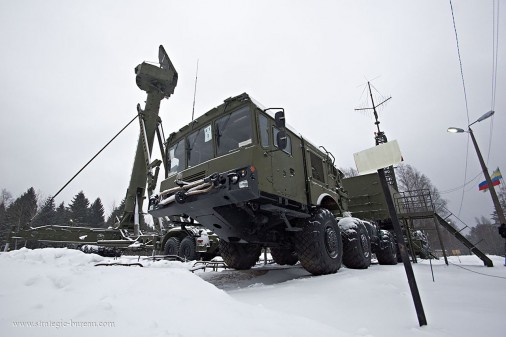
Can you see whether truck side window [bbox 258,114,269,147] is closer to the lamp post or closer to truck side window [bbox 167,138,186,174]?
truck side window [bbox 167,138,186,174]

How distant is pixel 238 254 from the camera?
698 centimetres

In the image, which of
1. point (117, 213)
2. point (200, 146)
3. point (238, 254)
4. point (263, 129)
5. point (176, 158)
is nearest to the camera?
point (263, 129)

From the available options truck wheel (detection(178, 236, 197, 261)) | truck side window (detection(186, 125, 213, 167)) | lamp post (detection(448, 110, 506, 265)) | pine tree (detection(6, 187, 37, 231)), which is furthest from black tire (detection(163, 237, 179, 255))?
pine tree (detection(6, 187, 37, 231))

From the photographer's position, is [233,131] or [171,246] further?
[171,246]

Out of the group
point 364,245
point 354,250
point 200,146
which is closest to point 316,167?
point 354,250

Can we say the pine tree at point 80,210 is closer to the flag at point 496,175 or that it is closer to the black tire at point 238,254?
the black tire at point 238,254

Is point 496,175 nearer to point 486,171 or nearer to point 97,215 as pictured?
point 486,171

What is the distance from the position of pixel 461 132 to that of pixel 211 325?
11.2 metres

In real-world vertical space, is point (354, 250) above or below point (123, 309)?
above

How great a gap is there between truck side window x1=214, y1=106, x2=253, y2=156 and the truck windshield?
1140 millimetres

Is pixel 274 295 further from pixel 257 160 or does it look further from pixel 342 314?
pixel 257 160

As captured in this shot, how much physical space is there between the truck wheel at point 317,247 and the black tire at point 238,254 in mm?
1995

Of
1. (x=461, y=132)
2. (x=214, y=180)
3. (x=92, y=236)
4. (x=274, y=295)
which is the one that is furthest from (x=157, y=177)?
(x=461, y=132)

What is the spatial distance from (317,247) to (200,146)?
3.15 meters
